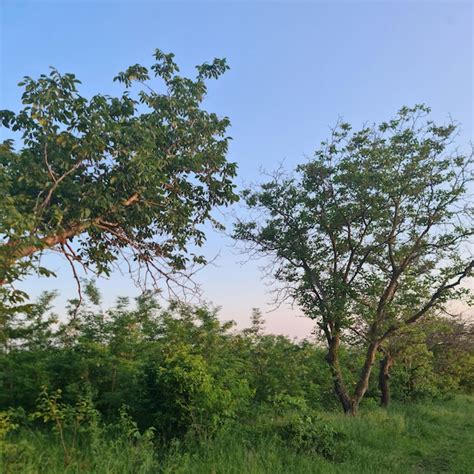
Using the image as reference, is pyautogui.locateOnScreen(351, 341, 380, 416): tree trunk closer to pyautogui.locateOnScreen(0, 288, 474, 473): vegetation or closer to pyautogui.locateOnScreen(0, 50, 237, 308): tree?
pyautogui.locateOnScreen(0, 288, 474, 473): vegetation

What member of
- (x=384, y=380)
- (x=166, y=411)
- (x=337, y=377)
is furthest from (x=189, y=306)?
(x=384, y=380)

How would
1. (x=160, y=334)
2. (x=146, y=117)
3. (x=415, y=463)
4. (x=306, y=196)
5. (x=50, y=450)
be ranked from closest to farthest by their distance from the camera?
1. (x=50, y=450)
2. (x=146, y=117)
3. (x=415, y=463)
4. (x=160, y=334)
5. (x=306, y=196)

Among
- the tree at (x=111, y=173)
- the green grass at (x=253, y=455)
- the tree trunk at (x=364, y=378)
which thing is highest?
the tree at (x=111, y=173)

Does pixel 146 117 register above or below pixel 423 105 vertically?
below

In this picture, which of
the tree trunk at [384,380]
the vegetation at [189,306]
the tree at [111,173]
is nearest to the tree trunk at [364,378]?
the vegetation at [189,306]

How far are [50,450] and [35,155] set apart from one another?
414cm

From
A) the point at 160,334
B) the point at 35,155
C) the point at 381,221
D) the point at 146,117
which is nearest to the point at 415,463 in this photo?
the point at 160,334

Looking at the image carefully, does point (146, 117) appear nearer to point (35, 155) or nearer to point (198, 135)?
point (198, 135)

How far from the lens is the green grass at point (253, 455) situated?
5.56 m

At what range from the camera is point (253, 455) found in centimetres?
662

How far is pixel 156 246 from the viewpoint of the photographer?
8672 mm

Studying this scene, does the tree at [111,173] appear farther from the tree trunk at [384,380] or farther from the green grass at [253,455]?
the tree trunk at [384,380]

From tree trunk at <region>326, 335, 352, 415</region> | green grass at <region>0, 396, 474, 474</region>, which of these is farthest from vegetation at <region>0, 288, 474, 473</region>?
tree trunk at <region>326, 335, 352, 415</region>

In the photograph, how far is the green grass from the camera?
5.56m
